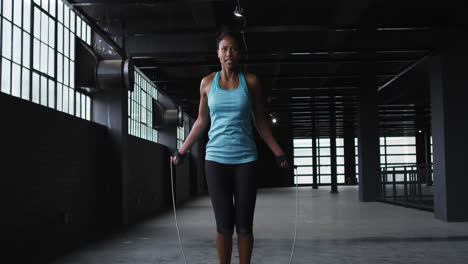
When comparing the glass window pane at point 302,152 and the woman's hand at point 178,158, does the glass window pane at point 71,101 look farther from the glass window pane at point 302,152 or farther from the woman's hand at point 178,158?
the glass window pane at point 302,152

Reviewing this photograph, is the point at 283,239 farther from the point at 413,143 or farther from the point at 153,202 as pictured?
the point at 413,143

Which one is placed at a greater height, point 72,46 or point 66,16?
point 66,16

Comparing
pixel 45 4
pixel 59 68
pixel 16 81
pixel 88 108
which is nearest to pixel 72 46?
pixel 59 68

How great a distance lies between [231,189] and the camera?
8.93 ft

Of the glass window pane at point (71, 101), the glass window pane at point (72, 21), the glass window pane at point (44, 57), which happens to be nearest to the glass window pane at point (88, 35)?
the glass window pane at point (72, 21)

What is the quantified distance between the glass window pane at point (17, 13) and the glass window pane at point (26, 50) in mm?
185

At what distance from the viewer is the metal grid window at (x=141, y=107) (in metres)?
11.9

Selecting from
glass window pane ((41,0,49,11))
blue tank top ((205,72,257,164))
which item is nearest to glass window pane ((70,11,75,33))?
glass window pane ((41,0,49,11))

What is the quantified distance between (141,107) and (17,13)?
24.0 ft

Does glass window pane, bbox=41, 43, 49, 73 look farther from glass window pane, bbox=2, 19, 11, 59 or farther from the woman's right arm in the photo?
the woman's right arm

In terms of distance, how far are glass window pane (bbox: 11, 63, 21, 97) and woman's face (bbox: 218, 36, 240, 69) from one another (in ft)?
11.6

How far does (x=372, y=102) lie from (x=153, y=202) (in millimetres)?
6716

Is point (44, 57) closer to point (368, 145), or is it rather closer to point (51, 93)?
point (51, 93)

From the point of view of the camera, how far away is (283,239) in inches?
285
